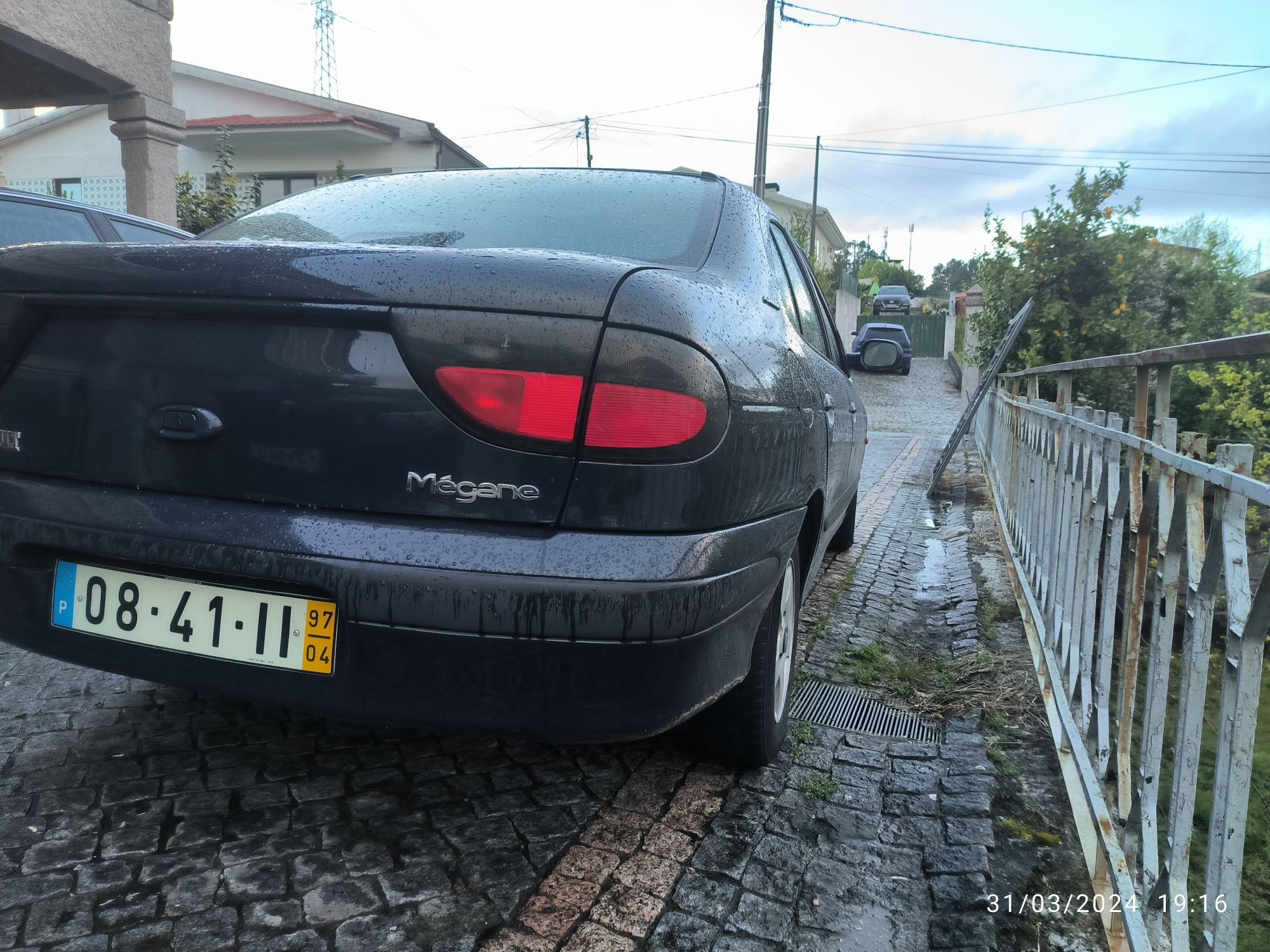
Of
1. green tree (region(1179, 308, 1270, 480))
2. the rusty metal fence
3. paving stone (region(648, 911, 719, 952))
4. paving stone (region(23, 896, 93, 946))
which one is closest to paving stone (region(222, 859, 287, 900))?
paving stone (region(23, 896, 93, 946))

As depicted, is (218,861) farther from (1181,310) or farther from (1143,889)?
(1181,310)

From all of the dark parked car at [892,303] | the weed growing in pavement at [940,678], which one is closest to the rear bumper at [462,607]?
the weed growing in pavement at [940,678]

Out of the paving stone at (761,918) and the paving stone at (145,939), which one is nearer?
the paving stone at (145,939)

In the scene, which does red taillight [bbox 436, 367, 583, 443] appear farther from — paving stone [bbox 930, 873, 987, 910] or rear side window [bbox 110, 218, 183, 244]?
rear side window [bbox 110, 218, 183, 244]

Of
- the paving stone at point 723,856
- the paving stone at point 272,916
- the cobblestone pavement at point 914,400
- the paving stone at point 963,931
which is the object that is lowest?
the paving stone at point 963,931

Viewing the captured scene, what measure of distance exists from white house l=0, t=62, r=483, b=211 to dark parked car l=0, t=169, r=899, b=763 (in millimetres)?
18351

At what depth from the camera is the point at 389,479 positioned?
1.72 m

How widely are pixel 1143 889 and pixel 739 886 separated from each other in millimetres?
808

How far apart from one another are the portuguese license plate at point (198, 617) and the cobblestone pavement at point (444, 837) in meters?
0.52

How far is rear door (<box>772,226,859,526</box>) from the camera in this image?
3061 mm

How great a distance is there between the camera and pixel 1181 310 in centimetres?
1021

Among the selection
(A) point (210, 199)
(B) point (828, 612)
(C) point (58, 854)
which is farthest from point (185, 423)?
(A) point (210, 199)

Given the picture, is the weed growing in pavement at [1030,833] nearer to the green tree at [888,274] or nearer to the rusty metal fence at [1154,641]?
the rusty metal fence at [1154,641]

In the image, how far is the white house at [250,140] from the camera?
739 inches
